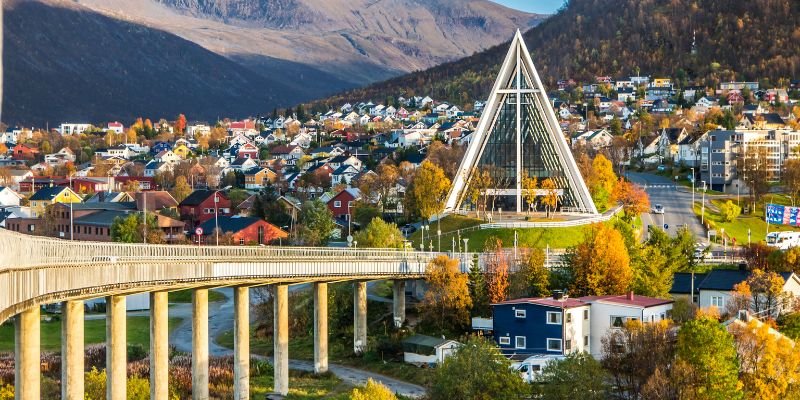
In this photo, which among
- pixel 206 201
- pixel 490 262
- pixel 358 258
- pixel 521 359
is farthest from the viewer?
pixel 206 201

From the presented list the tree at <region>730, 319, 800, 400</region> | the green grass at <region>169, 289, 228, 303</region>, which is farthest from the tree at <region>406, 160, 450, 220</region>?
the tree at <region>730, 319, 800, 400</region>

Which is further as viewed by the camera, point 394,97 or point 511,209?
point 394,97

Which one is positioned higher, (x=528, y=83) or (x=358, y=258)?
(x=528, y=83)

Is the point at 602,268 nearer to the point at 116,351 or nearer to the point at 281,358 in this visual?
the point at 281,358

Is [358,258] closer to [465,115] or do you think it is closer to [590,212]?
[590,212]

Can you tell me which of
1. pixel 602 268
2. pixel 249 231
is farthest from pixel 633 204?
pixel 602 268

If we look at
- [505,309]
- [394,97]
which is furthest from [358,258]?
[394,97]

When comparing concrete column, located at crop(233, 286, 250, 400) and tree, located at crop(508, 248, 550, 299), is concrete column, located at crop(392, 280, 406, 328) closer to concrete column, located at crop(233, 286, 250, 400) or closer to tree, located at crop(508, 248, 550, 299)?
tree, located at crop(508, 248, 550, 299)
